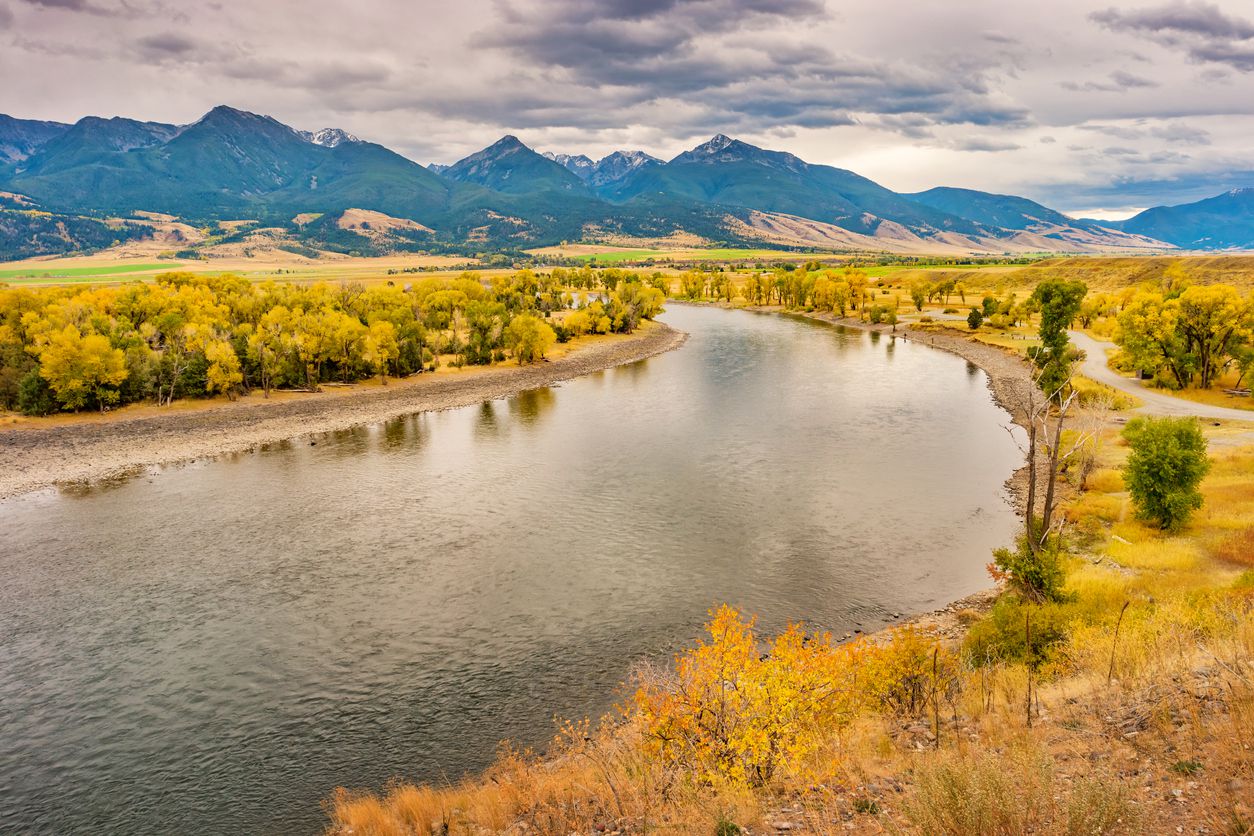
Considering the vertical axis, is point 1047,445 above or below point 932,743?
above

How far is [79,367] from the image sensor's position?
6900 centimetres

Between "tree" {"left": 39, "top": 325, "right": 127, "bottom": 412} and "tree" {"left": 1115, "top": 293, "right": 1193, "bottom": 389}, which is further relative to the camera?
"tree" {"left": 1115, "top": 293, "right": 1193, "bottom": 389}

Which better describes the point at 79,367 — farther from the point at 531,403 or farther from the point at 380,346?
the point at 531,403

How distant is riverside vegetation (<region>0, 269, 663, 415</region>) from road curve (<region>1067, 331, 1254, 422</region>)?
73.4 metres

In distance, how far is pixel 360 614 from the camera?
1314 inches

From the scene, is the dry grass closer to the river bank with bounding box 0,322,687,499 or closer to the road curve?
the road curve

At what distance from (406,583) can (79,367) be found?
5667 cm

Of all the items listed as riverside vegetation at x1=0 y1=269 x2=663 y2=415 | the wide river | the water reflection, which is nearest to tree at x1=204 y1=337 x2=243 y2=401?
riverside vegetation at x1=0 y1=269 x2=663 y2=415

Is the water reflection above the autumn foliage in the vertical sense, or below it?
below

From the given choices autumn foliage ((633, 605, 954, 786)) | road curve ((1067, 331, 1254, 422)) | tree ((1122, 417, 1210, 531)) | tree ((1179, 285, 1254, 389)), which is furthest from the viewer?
tree ((1179, 285, 1254, 389))

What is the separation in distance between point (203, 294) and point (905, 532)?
108 m

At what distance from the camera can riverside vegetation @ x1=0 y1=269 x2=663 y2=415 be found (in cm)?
6981

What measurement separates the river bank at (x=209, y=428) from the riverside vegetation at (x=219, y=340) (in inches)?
183

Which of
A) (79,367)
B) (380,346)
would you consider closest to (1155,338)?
(380,346)
